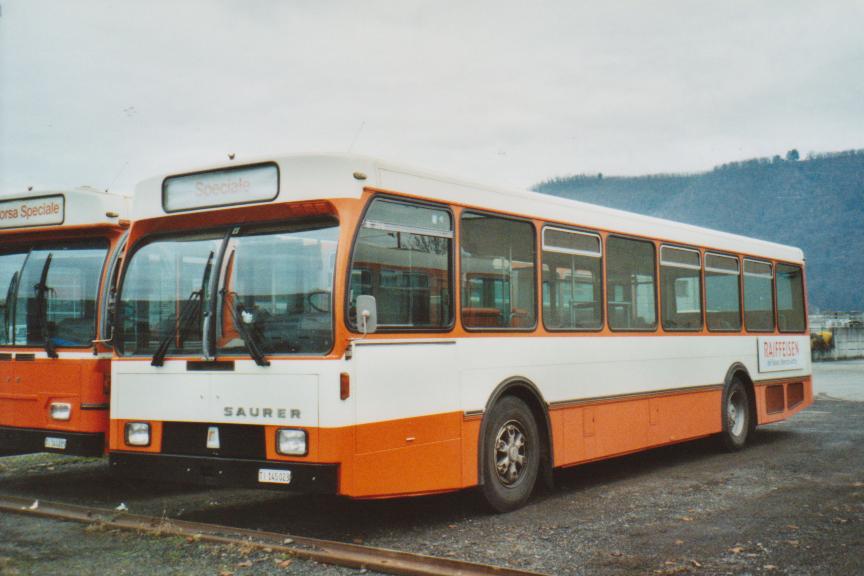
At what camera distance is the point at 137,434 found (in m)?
7.43

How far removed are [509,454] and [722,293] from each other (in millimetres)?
5477

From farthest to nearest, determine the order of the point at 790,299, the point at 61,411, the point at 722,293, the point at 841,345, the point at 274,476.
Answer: the point at 841,345 < the point at 790,299 < the point at 722,293 < the point at 61,411 < the point at 274,476

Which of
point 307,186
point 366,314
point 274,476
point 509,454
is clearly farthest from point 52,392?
point 509,454

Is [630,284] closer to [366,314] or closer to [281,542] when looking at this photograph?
[366,314]

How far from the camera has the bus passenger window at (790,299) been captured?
14.2m

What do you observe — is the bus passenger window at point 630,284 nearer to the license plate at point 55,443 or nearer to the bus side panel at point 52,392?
the bus side panel at point 52,392

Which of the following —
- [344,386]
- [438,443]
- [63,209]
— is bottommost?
[438,443]

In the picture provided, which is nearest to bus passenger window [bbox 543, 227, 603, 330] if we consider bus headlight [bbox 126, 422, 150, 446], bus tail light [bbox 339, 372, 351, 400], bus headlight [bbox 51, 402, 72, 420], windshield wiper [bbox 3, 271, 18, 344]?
bus tail light [bbox 339, 372, 351, 400]

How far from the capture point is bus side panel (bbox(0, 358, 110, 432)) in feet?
28.5

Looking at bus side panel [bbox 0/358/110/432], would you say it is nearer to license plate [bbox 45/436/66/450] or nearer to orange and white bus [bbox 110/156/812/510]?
license plate [bbox 45/436/66/450]

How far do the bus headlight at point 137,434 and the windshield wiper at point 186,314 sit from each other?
19.8 inches

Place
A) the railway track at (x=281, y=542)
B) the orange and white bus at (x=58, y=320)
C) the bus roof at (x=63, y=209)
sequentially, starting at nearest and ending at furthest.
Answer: the railway track at (x=281, y=542)
the orange and white bus at (x=58, y=320)
the bus roof at (x=63, y=209)

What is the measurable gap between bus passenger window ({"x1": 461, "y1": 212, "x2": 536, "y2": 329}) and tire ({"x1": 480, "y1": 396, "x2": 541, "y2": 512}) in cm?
78

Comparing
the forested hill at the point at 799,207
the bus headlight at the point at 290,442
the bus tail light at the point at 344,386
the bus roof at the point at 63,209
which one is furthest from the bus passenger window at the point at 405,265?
the forested hill at the point at 799,207
